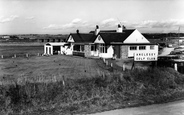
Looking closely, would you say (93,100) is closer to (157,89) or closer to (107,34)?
(157,89)

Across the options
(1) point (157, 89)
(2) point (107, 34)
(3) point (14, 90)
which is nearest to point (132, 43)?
(2) point (107, 34)

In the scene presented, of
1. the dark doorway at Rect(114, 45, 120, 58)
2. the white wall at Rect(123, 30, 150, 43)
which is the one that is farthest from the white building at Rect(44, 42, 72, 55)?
the white wall at Rect(123, 30, 150, 43)

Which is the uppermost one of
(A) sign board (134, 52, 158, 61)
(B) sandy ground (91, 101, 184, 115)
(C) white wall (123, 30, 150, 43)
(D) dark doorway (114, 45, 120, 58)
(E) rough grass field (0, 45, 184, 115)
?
(C) white wall (123, 30, 150, 43)

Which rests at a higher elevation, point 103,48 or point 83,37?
point 83,37

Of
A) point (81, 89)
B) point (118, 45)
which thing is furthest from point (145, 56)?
point (81, 89)

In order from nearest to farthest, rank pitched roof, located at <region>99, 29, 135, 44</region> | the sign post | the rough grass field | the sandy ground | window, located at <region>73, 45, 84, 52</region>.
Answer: the rough grass field, the sandy ground, the sign post, pitched roof, located at <region>99, 29, 135, 44</region>, window, located at <region>73, 45, 84, 52</region>

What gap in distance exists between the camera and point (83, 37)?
149ft

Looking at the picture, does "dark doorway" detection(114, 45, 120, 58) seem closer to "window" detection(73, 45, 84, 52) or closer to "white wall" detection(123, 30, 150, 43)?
"white wall" detection(123, 30, 150, 43)

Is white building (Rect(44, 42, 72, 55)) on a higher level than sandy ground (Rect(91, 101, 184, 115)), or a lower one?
higher

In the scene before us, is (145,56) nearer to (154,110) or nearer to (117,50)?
(117,50)

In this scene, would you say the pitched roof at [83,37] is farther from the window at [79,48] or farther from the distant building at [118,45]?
the distant building at [118,45]

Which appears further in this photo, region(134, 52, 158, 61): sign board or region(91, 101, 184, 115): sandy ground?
region(134, 52, 158, 61): sign board

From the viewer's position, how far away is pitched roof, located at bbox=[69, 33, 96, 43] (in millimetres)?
44656

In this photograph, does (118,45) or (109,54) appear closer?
(118,45)
